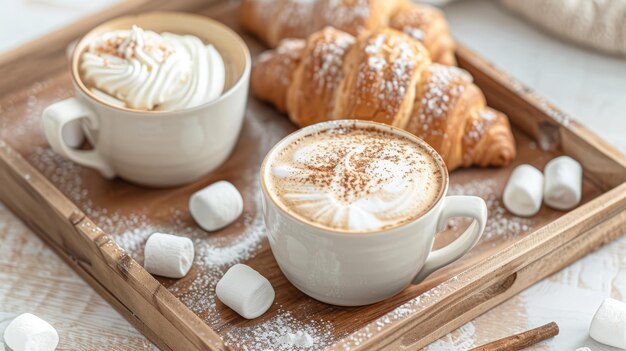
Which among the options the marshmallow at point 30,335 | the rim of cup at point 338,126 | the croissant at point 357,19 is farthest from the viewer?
the croissant at point 357,19

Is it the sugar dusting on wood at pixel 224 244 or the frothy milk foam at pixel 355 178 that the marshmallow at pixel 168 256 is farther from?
the frothy milk foam at pixel 355 178

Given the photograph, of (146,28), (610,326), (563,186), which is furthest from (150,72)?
(610,326)

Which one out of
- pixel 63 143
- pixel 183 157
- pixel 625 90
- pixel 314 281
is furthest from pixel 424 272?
pixel 625 90

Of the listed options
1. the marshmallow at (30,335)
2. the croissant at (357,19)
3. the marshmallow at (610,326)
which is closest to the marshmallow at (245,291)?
the marshmallow at (30,335)

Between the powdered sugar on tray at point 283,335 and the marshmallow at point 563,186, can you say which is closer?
the powdered sugar on tray at point 283,335

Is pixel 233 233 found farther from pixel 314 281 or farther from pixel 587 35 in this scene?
pixel 587 35
